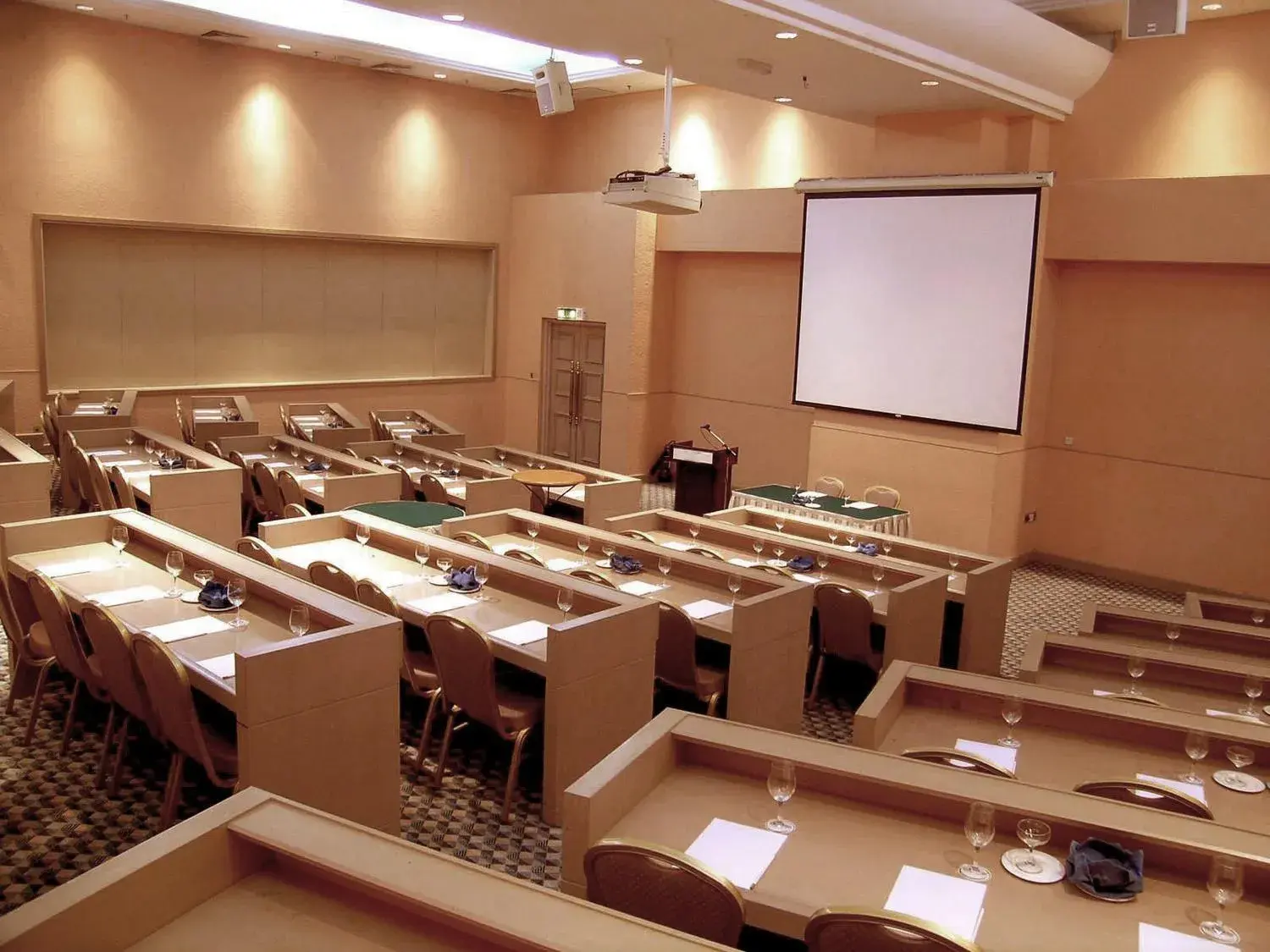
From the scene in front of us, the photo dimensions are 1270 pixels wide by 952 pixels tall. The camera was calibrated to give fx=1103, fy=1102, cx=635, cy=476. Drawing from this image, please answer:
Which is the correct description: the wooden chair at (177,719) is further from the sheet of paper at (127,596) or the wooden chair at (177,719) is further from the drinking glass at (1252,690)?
the drinking glass at (1252,690)

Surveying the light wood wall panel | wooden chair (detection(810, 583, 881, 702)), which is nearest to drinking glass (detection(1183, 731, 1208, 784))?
wooden chair (detection(810, 583, 881, 702))

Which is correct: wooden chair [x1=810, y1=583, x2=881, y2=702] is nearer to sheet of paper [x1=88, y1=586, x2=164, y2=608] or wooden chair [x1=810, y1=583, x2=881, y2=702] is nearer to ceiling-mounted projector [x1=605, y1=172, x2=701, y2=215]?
ceiling-mounted projector [x1=605, y1=172, x2=701, y2=215]

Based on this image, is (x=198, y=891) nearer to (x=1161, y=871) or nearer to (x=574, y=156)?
(x=1161, y=871)

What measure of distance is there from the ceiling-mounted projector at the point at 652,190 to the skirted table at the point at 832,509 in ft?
8.05

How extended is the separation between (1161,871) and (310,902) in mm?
2108

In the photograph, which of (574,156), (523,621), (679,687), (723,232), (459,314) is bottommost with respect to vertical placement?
(679,687)

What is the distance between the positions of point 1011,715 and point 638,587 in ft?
7.70

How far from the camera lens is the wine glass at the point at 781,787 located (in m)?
2.97

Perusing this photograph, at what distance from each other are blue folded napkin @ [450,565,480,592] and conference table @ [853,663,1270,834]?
213 cm

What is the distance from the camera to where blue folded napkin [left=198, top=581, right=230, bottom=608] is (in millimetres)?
4785

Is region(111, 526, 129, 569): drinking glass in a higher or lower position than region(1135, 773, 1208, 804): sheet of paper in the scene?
higher

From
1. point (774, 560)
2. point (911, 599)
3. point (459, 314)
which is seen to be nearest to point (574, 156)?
point (459, 314)

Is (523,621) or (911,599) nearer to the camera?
(523,621)

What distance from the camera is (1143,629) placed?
569cm
